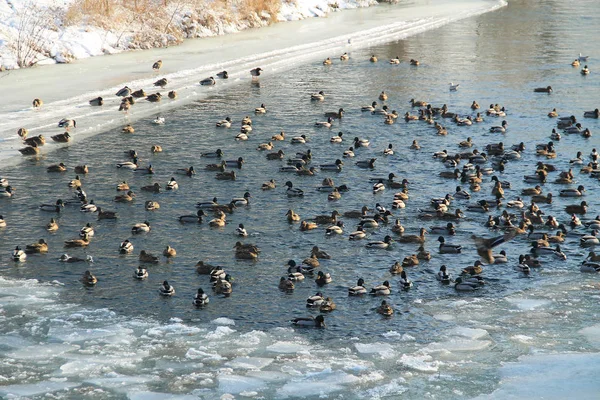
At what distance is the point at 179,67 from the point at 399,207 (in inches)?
973

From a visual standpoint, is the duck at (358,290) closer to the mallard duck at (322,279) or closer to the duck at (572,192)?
the mallard duck at (322,279)

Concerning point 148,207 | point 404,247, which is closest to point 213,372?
point 404,247

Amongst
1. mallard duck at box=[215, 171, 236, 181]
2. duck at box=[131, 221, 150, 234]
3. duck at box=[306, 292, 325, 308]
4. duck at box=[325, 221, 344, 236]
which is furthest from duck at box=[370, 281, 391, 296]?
mallard duck at box=[215, 171, 236, 181]

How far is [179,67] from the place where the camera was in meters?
50.9

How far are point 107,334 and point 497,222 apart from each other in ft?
43.1

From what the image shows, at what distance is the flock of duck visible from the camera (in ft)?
78.6

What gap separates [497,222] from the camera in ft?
92.2

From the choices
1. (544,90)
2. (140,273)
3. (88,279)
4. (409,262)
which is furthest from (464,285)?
(544,90)

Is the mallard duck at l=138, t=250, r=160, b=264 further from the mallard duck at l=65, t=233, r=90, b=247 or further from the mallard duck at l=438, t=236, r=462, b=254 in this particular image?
the mallard duck at l=438, t=236, r=462, b=254

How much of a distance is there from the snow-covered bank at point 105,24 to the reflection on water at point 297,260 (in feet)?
39.9

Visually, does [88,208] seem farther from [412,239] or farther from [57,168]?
[412,239]

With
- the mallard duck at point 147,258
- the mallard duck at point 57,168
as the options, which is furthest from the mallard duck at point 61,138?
→ the mallard duck at point 147,258

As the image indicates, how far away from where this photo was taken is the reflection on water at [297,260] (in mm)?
19328

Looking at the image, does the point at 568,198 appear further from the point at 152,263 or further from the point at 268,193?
the point at 152,263
